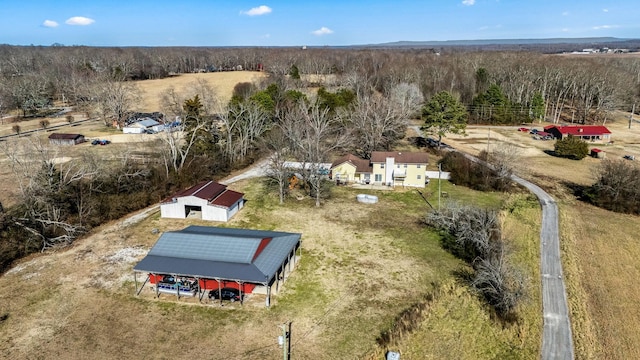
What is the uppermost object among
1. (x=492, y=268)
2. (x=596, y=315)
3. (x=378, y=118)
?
(x=378, y=118)

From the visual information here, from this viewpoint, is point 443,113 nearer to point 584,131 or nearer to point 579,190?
point 579,190

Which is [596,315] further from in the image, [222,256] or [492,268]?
[222,256]

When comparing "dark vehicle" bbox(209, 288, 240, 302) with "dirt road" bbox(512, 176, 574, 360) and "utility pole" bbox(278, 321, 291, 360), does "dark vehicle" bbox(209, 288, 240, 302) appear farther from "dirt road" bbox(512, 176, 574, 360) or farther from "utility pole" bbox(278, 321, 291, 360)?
"dirt road" bbox(512, 176, 574, 360)

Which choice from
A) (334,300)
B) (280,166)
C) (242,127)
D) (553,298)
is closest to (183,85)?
(242,127)

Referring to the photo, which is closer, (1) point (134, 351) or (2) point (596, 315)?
(1) point (134, 351)

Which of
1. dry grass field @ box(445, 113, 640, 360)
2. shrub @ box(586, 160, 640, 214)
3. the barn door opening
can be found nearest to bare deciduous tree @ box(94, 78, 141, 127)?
the barn door opening

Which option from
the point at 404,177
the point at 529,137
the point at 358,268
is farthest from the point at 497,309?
the point at 529,137
